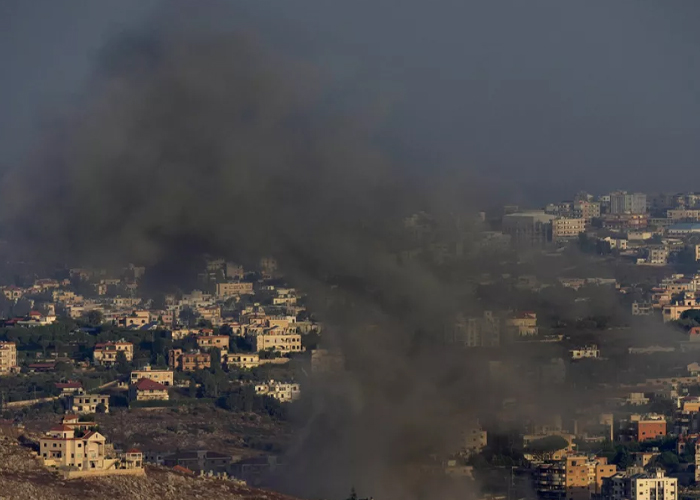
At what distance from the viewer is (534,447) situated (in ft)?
122

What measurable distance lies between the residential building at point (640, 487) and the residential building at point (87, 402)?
9.91 m

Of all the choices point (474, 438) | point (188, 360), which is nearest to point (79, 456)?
point (474, 438)

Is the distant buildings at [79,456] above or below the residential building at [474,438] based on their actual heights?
below

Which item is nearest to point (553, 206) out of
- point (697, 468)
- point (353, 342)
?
point (697, 468)

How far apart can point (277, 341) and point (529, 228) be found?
702cm

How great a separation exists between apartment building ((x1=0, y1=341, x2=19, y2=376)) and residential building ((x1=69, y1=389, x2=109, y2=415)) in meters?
4.10

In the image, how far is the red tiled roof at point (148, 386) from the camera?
45.7 m

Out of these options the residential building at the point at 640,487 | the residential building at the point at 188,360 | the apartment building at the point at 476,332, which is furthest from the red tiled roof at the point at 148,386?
the residential building at the point at 640,487

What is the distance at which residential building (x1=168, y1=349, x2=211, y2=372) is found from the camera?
49341 mm

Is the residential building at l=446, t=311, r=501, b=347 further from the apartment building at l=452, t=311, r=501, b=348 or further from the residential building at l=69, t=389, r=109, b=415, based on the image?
the residential building at l=69, t=389, r=109, b=415

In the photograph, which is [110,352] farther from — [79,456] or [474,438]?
[79,456]

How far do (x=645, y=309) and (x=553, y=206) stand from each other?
1241 cm

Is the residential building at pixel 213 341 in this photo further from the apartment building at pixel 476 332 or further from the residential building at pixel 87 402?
the apartment building at pixel 476 332

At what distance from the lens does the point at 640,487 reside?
34594 millimetres
